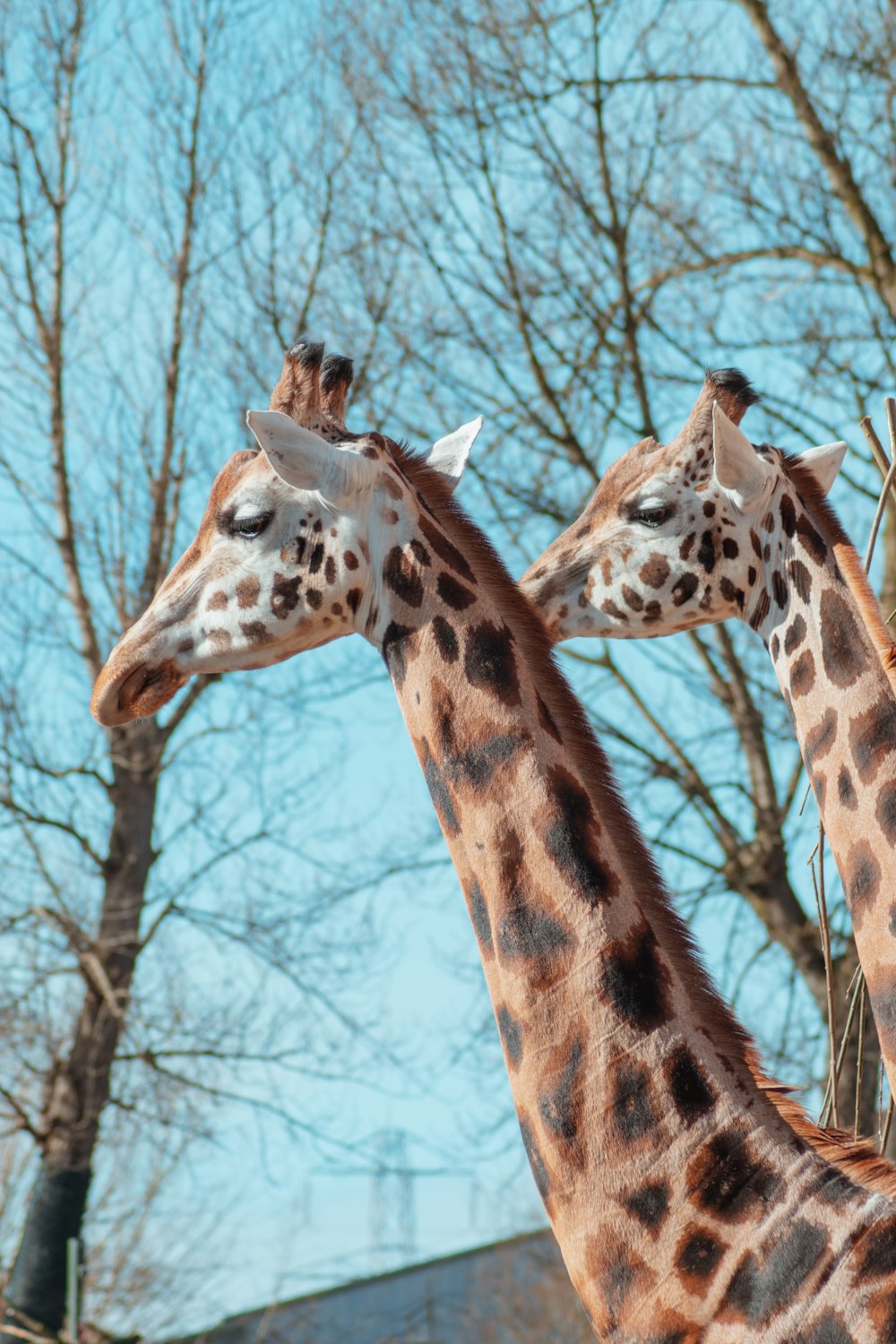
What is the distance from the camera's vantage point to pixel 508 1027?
285 centimetres

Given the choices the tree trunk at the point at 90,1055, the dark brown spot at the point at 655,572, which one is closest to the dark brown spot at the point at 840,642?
the dark brown spot at the point at 655,572

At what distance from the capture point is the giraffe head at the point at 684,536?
15.8ft

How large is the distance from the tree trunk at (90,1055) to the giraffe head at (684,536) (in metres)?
6.44

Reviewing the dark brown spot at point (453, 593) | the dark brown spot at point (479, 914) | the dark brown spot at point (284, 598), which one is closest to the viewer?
the dark brown spot at point (479, 914)

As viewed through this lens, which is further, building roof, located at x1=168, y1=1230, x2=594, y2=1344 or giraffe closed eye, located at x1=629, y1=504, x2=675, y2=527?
building roof, located at x1=168, y1=1230, x2=594, y2=1344

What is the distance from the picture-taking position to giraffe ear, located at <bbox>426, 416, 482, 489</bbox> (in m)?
4.05

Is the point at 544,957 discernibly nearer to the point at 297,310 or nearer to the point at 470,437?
the point at 470,437

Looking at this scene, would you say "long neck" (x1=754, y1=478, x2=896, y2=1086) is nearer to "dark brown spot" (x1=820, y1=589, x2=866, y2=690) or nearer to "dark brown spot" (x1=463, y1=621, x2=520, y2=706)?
"dark brown spot" (x1=820, y1=589, x2=866, y2=690)

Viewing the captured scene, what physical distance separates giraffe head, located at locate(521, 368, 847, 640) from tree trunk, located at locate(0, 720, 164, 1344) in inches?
254

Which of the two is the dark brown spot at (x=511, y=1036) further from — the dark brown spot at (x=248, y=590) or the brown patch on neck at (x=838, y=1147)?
the dark brown spot at (x=248, y=590)

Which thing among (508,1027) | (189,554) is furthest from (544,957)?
(189,554)

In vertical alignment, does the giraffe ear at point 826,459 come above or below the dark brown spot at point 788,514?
above

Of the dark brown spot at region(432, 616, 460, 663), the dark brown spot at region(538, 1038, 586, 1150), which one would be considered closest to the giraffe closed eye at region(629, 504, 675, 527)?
the dark brown spot at region(432, 616, 460, 663)

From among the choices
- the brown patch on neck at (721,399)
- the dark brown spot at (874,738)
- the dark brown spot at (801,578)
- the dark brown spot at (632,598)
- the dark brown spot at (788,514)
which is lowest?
the dark brown spot at (874,738)
